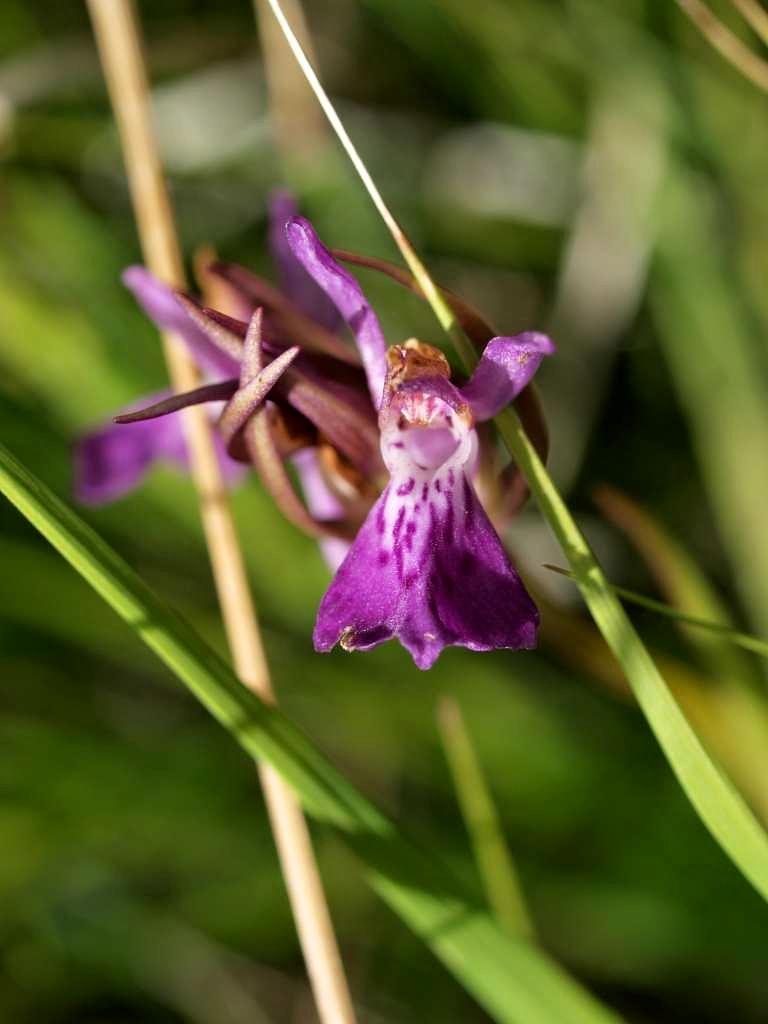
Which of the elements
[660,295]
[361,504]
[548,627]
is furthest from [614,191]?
[361,504]

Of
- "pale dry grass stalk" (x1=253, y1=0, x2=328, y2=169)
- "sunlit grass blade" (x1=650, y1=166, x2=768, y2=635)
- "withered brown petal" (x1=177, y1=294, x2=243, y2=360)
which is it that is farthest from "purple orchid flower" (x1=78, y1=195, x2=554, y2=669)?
"pale dry grass stalk" (x1=253, y1=0, x2=328, y2=169)

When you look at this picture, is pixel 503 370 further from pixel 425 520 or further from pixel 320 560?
pixel 320 560

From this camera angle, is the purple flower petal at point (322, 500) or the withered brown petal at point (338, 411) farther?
the purple flower petal at point (322, 500)

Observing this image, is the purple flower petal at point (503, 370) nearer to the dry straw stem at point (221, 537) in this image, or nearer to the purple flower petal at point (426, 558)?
the purple flower petal at point (426, 558)

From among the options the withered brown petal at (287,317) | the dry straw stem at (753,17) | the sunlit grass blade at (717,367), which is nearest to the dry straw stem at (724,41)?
the dry straw stem at (753,17)

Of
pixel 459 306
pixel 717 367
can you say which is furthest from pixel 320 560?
pixel 459 306

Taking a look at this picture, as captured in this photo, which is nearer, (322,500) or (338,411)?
(338,411)
